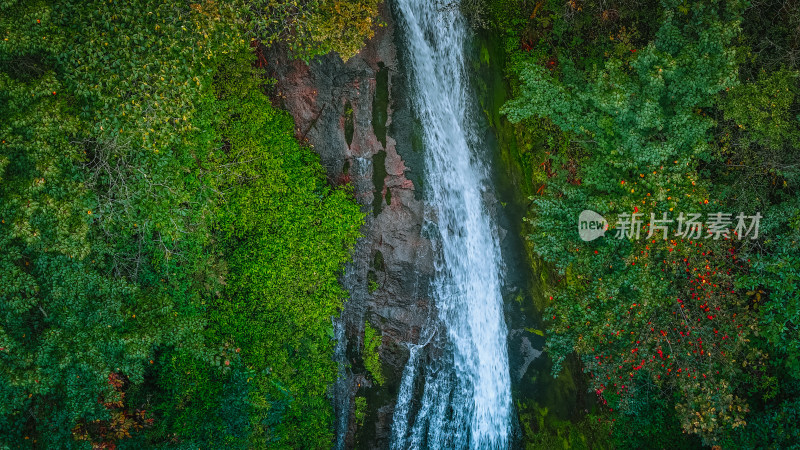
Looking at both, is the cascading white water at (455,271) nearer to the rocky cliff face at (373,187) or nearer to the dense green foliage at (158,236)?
the rocky cliff face at (373,187)

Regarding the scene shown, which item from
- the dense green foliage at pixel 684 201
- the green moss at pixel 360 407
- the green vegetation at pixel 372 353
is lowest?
the green moss at pixel 360 407

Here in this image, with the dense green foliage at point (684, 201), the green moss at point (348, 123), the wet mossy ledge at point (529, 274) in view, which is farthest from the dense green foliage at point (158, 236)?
the dense green foliage at point (684, 201)

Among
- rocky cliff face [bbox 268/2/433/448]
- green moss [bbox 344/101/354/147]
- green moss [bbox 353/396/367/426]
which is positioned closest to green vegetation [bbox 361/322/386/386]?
rocky cliff face [bbox 268/2/433/448]

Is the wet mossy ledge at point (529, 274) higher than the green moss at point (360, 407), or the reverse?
the wet mossy ledge at point (529, 274)

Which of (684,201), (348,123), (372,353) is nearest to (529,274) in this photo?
(684,201)

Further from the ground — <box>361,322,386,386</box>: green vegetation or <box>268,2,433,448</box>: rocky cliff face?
<box>268,2,433,448</box>: rocky cliff face

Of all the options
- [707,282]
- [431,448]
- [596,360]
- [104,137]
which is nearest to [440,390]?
[431,448]

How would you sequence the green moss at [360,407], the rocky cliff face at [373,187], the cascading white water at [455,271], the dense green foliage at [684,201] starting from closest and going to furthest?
the dense green foliage at [684,201] → the rocky cliff face at [373,187] → the cascading white water at [455,271] → the green moss at [360,407]

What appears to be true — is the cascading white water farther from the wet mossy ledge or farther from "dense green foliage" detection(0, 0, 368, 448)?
"dense green foliage" detection(0, 0, 368, 448)
